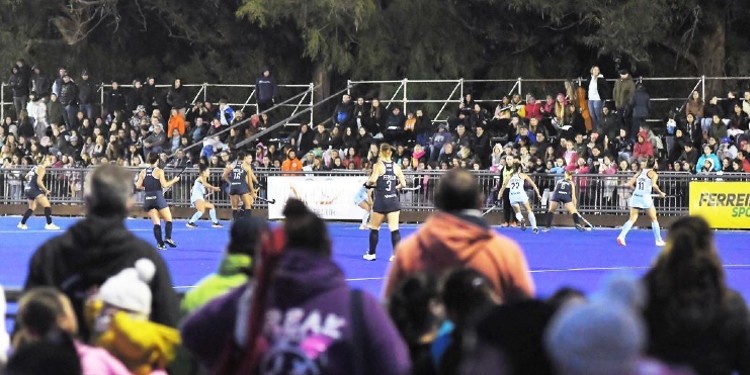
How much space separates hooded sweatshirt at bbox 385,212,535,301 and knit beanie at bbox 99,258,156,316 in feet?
3.58

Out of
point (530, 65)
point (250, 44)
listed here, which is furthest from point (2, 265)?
point (250, 44)

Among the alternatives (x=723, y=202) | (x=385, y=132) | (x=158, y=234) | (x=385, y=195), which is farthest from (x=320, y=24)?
(x=385, y=195)

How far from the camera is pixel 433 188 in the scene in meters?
32.7

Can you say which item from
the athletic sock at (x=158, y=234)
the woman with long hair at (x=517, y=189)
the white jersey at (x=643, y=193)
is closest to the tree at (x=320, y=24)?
the woman with long hair at (x=517, y=189)

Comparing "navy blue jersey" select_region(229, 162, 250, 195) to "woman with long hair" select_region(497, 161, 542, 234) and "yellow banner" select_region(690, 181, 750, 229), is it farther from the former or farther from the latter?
"yellow banner" select_region(690, 181, 750, 229)

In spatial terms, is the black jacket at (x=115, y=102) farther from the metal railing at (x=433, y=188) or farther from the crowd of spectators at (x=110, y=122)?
the metal railing at (x=433, y=188)

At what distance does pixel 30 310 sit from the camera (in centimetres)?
510

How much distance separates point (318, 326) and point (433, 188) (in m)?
28.0

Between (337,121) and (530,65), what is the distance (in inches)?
299

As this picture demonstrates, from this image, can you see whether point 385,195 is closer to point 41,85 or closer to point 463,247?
point 463,247

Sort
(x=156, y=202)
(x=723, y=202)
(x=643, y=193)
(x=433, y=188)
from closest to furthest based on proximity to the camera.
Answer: (x=156, y=202) < (x=643, y=193) < (x=723, y=202) < (x=433, y=188)

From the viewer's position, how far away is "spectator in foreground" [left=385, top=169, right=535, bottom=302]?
6238 millimetres

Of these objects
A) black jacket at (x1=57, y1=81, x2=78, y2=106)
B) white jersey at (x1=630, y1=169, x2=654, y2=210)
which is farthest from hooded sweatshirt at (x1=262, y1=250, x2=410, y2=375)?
black jacket at (x1=57, y1=81, x2=78, y2=106)

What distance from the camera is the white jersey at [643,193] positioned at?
84.7 feet
